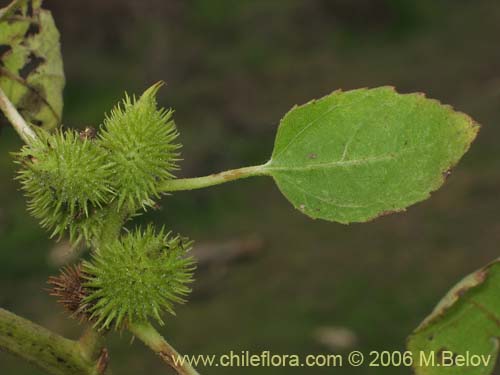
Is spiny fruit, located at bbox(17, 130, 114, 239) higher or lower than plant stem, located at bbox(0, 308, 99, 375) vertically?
higher

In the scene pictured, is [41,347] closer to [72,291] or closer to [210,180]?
[72,291]

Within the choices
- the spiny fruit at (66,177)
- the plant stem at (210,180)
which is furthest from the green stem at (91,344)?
the plant stem at (210,180)

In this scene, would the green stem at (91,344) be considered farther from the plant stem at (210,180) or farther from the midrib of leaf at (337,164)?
the midrib of leaf at (337,164)

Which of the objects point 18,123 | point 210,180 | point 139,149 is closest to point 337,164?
point 210,180

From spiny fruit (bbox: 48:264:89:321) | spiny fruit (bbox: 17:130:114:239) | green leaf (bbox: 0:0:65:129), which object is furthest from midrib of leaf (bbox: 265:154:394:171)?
green leaf (bbox: 0:0:65:129)

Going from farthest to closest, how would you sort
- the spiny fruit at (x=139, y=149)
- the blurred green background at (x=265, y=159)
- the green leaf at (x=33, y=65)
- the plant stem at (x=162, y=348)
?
the blurred green background at (x=265, y=159)
the green leaf at (x=33, y=65)
the spiny fruit at (x=139, y=149)
the plant stem at (x=162, y=348)

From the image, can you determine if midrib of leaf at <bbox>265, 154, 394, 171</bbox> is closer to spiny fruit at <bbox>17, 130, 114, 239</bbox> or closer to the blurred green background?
spiny fruit at <bbox>17, 130, 114, 239</bbox>
